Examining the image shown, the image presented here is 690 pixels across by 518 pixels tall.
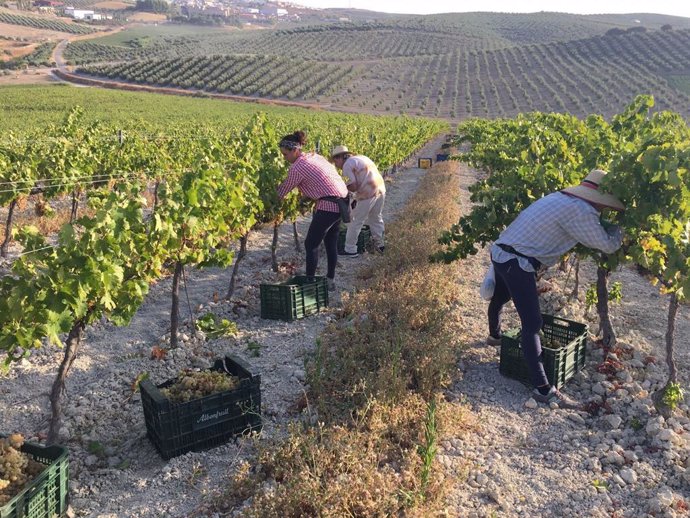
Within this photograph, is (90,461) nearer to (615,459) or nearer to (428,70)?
(615,459)

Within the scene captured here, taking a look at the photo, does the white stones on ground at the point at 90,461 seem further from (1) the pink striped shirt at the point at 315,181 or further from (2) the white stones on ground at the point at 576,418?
(1) the pink striped shirt at the point at 315,181

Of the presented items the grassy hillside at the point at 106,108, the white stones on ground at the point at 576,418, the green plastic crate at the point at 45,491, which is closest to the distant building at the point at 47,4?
the grassy hillside at the point at 106,108

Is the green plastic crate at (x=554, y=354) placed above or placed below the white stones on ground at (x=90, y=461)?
above

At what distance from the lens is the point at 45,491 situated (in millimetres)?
3369

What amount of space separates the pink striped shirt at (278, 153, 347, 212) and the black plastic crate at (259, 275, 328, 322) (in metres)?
0.95

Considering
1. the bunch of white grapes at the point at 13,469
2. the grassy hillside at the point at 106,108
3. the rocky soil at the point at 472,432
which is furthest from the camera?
the grassy hillside at the point at 106,108

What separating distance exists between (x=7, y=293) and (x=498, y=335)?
13.8ft

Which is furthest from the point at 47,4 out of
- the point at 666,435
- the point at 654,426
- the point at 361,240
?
the point at 666,435

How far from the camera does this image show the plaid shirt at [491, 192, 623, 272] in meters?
4.39

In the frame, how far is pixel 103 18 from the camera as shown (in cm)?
13712

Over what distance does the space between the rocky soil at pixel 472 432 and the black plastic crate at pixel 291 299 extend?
125 mm

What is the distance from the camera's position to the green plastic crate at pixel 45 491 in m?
3.13

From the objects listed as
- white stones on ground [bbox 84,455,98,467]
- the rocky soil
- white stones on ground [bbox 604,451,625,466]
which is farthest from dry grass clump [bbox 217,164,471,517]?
white stones on ground [bbox 84,455,98,467]

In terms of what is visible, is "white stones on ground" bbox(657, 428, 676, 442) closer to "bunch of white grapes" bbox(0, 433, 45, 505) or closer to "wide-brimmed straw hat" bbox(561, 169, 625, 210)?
"wide-brimmed straw hat" bbox(561, 169, 625, 210)
